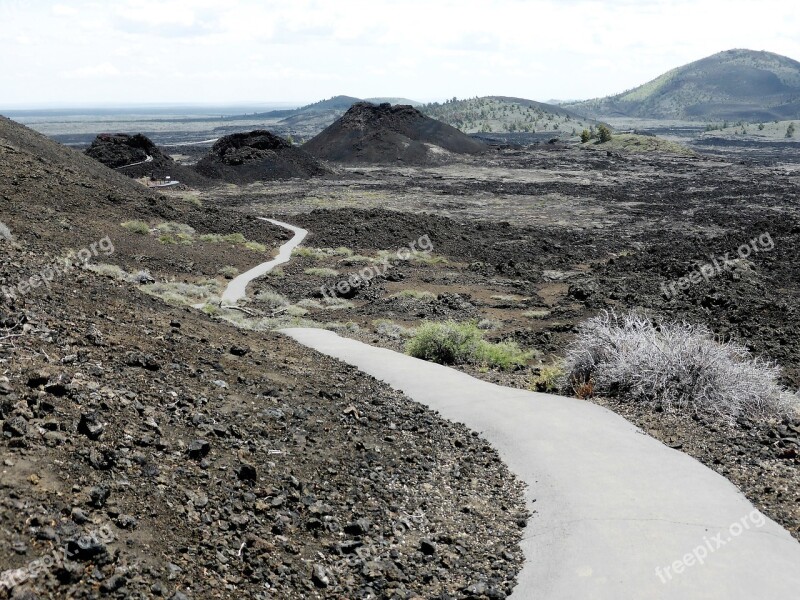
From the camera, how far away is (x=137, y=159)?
63062 mm

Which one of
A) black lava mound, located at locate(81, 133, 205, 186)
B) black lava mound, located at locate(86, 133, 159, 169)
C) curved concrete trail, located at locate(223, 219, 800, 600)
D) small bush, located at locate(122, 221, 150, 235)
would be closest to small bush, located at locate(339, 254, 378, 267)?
small bush, located at locate(122, 221, 150, 235)

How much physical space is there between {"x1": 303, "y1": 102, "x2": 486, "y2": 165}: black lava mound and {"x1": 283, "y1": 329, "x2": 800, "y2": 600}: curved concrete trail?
71337 millimetres

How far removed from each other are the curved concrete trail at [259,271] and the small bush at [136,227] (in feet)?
16.9

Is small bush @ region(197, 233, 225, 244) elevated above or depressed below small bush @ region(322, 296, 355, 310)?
above

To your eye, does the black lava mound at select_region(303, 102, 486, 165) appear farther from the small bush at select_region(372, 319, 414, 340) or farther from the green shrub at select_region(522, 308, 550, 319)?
the small bush at select_region(372, 319, 414, 340)

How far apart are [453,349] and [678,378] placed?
5.11m

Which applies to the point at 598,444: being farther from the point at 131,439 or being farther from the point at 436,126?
the point at 436,126

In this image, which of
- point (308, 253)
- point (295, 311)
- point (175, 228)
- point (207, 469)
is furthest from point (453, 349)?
point (175, 228)

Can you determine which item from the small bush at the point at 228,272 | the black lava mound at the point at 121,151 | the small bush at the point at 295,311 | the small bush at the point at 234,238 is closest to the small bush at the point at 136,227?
the small bush at the point at 234,238

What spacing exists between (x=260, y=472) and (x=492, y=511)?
2763mm

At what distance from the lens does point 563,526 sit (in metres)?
7.70

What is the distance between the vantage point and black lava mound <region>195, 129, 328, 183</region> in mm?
63906

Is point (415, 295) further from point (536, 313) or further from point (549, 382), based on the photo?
point (549, 382)

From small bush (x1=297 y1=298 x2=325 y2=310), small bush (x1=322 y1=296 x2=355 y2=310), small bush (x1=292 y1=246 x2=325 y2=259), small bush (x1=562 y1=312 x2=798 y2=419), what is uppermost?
small bush (x1=562 y1=312 x2=798 y2=419)
